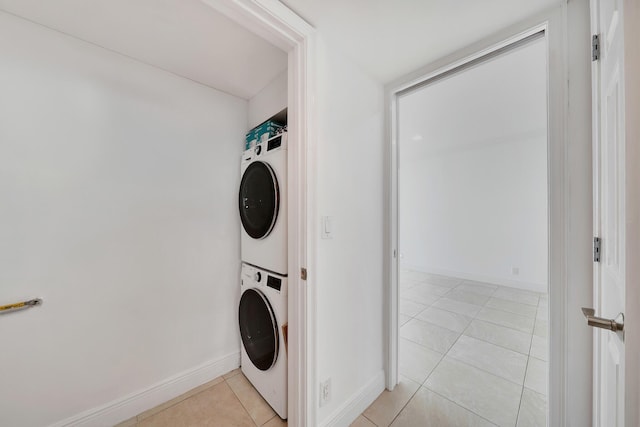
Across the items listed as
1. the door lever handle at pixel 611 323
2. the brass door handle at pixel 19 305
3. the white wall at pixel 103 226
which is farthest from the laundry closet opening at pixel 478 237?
the brass door handle at pixel 19 305

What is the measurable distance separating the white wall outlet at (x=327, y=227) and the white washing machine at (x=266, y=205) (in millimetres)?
254

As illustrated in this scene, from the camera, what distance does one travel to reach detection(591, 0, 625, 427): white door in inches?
21.1

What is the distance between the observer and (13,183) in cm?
110

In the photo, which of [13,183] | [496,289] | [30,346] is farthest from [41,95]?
[496,289]

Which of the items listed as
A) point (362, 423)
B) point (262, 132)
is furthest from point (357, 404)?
point (262, 132)

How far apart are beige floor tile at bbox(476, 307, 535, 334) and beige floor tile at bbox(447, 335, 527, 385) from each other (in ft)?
1.95

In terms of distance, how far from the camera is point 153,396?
1.45m

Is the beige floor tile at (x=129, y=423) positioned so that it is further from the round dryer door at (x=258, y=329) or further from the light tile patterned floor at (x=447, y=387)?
the round dryer door at (x=258, y=329)

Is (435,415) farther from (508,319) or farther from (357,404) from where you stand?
(508,319)

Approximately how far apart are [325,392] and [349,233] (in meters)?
Answer: 0.89

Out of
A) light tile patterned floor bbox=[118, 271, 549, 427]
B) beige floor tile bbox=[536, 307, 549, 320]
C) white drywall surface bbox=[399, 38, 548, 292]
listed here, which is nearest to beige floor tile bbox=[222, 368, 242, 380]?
light tile patterned floor bbox=[118, 271, 549, 427]

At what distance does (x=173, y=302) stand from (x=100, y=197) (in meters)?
0.82

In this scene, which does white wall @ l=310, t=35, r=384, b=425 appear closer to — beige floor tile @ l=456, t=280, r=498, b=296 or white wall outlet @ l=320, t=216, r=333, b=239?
white wall outlet @ l=320, t=216, r=333, b=239

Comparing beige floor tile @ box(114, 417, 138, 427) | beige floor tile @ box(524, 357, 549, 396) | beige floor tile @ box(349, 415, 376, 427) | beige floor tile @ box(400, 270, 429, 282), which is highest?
beige floor tile @ box(524, 357, 549, 396)
